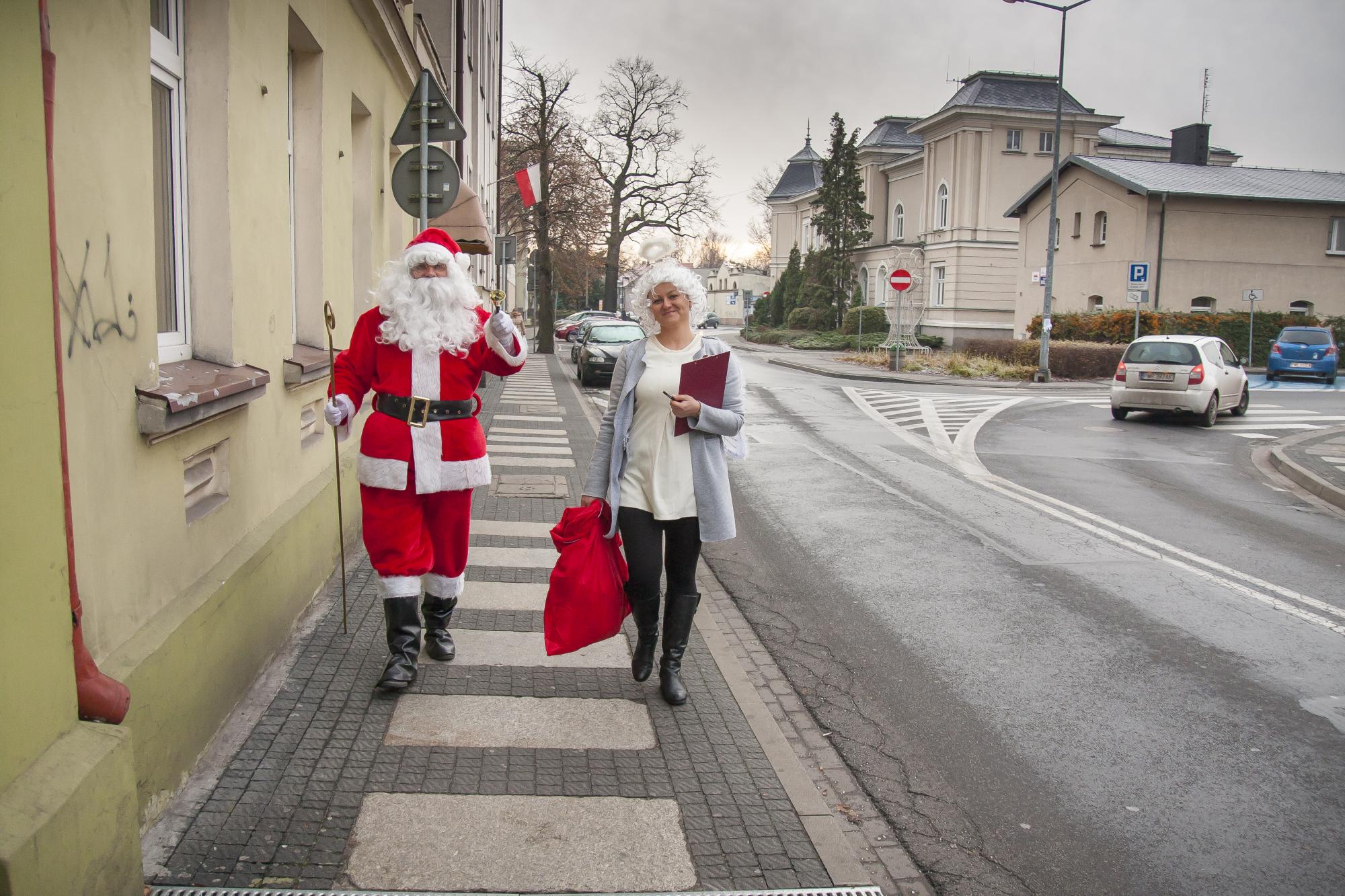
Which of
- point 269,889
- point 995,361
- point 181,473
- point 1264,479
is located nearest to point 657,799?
point 269,889

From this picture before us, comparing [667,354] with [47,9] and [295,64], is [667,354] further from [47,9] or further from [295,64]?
[295,64]

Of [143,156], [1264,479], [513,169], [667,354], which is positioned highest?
[513,169]

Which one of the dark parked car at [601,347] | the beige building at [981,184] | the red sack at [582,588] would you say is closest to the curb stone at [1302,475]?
the red sack at [582,588]

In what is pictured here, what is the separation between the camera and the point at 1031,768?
4332 mm

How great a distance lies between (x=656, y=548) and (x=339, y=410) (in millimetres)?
1454

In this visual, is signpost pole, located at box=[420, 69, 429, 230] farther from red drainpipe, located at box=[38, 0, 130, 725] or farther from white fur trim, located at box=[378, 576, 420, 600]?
red drainpipe, located at box=[38, 0, 130, 725]

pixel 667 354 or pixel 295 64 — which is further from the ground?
pixel 295 64

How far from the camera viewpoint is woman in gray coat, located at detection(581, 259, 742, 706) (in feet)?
14.9

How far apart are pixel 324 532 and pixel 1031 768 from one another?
160 inches

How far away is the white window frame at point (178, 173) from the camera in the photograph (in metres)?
4.53

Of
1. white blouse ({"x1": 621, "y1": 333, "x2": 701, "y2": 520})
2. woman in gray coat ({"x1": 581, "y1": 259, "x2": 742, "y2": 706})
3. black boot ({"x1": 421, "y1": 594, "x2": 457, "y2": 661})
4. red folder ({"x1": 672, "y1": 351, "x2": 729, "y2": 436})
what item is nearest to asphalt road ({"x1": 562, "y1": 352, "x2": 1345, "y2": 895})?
woman in gray coat ({"x1": 581, "y1": 259, "x2": 742, "y2": 706})

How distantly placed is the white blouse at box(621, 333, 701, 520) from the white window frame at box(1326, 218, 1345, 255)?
4253cm

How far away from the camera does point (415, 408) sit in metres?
4.57

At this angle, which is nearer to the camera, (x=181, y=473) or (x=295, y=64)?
(x=181, y=473)
